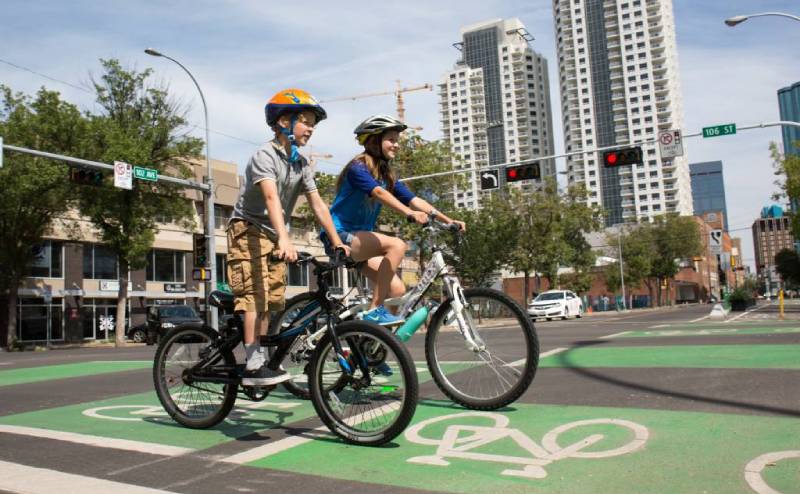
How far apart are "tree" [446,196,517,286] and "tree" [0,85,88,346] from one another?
19098 mm

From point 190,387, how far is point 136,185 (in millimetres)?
27465

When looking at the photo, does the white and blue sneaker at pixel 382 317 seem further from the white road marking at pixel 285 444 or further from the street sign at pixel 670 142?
the street sign at pixel 670 142

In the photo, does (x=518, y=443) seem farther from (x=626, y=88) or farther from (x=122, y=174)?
(x=626, y=88)

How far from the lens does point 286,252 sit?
3959 millimetres

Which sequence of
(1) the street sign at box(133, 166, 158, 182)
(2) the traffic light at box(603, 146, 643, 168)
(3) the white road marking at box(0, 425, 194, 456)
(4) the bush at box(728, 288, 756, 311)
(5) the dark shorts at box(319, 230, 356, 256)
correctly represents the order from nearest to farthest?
(3) the white road marking at box(0, 425, 194, 456)
(5) the dark shorts at box(319, 230, 356, 256)
(1) the street sign at box(133, 166, 158, 182)
(2) the traffic light at box(603, 146, 643, 168)
(4) the bush at box(728, 288, 756, 311)

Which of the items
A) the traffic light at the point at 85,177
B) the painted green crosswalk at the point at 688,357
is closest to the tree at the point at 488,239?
the traffic light at the point at 85,177

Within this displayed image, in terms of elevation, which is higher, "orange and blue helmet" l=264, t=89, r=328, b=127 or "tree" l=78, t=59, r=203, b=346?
"tree" l=78, t=59, r=203, b=346

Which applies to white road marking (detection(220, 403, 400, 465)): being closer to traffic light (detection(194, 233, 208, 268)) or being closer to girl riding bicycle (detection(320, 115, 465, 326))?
girl riding bicycle (detection(320, 115, 465, 326))

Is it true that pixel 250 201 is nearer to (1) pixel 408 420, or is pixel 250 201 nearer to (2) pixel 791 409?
(1) pixel 408 420

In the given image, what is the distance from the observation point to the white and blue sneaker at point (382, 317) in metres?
4.25

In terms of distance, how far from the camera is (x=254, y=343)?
13.8ft

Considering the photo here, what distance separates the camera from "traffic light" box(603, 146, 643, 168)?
21.2m

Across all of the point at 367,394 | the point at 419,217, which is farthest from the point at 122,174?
the point at 367,394

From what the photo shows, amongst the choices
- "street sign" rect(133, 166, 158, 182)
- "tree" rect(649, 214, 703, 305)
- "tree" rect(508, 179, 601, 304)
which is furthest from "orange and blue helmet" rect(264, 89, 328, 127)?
"tree" rect(649, 214, 703, 305)
